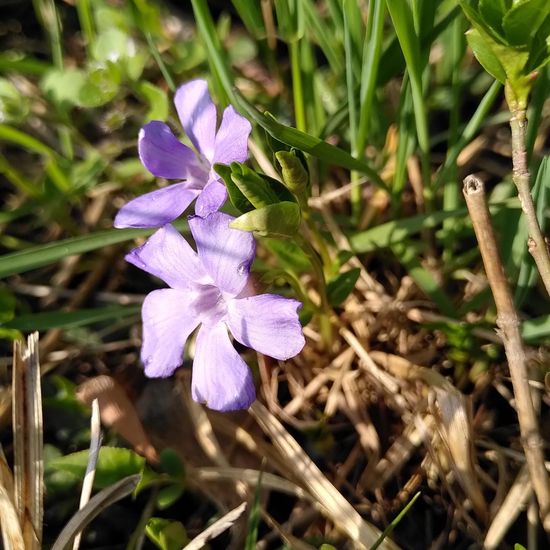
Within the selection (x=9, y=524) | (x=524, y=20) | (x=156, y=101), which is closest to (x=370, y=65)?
(x=524, y=20)

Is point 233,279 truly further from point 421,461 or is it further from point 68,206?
point 68,206

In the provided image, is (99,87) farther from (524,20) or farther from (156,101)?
(524,20)

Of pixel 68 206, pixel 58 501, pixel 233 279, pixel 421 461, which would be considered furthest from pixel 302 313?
pixel 68 206

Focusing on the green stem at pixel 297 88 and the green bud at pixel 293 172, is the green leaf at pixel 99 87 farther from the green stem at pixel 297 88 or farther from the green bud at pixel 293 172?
the green bud at pixel 293 172

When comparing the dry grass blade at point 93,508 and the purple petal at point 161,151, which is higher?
the purple petal at point 161,151

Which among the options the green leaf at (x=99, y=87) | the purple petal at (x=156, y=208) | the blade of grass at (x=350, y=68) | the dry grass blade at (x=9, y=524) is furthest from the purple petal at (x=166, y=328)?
the green leaf at (x=99, y=87)

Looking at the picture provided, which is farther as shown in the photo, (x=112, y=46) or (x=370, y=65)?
(x=112, y=46)
